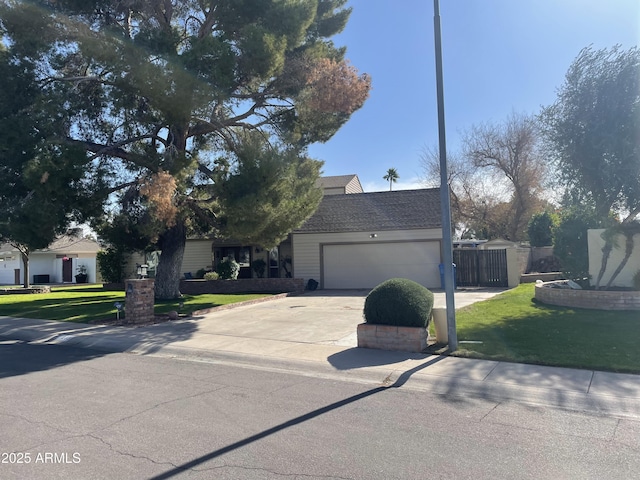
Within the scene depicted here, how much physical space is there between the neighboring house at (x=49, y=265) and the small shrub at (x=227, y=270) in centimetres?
1891

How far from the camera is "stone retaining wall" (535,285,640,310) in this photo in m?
12.6

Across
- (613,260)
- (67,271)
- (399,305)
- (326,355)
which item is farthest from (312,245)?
(67,271)

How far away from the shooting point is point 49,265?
41.0 meters

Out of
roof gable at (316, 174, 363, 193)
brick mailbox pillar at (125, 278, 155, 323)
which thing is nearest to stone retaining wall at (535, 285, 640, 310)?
brick mailbox pillar at (125, 278, 155, 323)

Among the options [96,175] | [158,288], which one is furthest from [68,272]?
[96,175]

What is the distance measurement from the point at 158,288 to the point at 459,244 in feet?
69.4

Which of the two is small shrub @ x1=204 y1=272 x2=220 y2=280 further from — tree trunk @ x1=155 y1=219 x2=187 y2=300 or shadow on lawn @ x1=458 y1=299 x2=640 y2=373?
shadow on lawn @ x1=458 y1=299 x2=640 y2=373

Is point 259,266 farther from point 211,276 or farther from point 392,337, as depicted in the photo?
point 392,337

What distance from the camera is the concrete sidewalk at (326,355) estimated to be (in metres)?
6.65

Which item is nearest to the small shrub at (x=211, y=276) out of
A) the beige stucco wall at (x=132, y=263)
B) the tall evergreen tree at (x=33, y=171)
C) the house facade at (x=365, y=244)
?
the house facade at (x=365, y=244)

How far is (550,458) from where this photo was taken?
4543 mm

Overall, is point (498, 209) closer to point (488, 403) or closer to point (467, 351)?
point (467, 351)

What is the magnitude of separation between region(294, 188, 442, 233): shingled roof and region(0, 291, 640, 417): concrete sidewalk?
8475 millimetres

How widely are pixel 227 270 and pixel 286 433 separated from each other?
20156 mm
